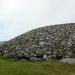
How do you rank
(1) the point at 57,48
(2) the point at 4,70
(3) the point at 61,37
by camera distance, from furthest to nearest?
1. (3) the point at 61,37
2. (1) the point at 57,48
3. (2) the point at 4,70

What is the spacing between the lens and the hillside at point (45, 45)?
55625mm

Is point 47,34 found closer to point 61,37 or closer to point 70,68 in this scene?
point 61,37

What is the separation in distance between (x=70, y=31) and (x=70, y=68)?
898 inches

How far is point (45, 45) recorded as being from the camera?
2363 inches

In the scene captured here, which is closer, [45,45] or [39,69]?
[39,69]

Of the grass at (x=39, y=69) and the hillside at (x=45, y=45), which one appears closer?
the grass at (x=39, y=69)

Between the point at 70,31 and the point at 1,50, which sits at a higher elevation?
the point at 70,31

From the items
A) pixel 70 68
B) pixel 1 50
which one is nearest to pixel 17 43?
pixel 1 50

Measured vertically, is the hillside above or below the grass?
above

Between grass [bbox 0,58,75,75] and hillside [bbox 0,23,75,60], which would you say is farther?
hillside [bbox 0,23,75,60]

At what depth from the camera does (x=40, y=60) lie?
52531mm

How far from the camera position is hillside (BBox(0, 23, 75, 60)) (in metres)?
55.6

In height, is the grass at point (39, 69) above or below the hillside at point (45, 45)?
below

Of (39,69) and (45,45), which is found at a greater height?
(45,45)
